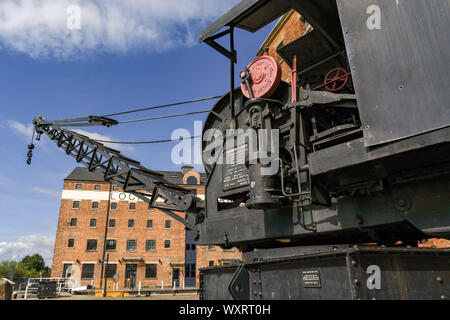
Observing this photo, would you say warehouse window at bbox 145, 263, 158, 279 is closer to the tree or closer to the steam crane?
the steam crane

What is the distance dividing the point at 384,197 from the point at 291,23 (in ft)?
39.5

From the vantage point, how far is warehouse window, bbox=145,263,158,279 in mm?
38250

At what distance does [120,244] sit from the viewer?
39.1 m

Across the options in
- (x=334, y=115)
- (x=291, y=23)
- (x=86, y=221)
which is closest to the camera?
(x=334, y=115)

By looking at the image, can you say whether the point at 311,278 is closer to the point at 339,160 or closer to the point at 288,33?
the point at 339,160

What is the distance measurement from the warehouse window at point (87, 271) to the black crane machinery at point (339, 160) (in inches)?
1474

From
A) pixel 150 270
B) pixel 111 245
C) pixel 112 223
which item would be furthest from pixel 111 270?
pixel 112 223

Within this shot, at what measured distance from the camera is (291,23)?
541 inches

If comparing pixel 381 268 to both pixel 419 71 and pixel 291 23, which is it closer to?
pixel 419 71

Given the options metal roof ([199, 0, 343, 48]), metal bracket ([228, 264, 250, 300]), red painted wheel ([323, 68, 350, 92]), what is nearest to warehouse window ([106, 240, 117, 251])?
metal roof ([199, 0, 343, 48])

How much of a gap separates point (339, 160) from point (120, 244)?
39917 mm

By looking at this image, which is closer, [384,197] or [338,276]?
[338,276]

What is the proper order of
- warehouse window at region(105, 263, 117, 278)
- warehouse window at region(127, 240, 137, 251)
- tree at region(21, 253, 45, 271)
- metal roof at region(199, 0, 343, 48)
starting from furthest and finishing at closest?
tree at region(21, 253, 45, 271) → warehouse window at region(127, 240, 137, 251) → warehouse window at region(105, 263, 117, 278) → metal roof at region(199, 0, 343, 48)
